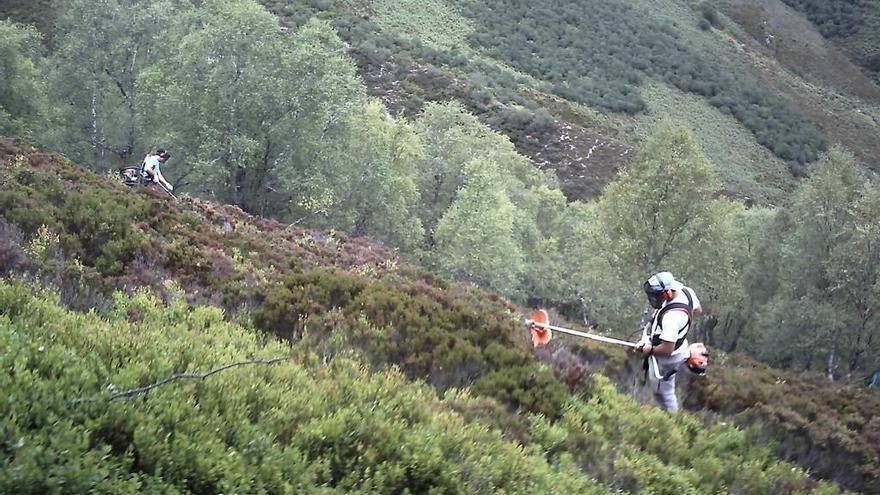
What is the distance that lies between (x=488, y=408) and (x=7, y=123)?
83.6 ft

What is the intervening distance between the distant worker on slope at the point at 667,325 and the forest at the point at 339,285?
0.60 m

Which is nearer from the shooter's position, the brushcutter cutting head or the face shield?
the face shield

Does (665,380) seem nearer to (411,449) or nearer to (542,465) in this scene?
(542,465)

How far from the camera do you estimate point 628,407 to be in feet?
24.6

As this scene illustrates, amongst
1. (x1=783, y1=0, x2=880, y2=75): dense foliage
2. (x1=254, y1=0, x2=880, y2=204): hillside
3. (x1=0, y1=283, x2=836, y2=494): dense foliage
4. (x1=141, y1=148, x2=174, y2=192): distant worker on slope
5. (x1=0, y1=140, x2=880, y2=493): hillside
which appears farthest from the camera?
(x1=783, y1=0, x2=880, y2=75): dense foliage

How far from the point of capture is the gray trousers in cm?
766

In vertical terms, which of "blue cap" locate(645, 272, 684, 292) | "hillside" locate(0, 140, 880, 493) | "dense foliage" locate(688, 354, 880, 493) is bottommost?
"dense foliage" locate(688, 354, 880, 493)

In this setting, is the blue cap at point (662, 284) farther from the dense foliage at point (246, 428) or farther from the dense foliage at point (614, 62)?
the dense foliage at point (614, 62)

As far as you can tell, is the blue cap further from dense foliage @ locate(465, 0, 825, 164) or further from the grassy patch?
dense foliage @ locate(465, 0, 825, 164)

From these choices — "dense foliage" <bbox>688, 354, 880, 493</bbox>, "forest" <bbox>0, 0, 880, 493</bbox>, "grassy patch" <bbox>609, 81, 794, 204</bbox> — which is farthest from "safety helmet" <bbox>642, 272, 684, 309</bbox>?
"grassy patch" <bbox>609, 81, 794, 204</bbox>

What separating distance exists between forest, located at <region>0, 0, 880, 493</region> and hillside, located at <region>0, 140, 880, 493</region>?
26 millimetres

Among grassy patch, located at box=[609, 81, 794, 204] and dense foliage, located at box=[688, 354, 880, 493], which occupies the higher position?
dense foliage, located at box=[688, 354, 880, 493]

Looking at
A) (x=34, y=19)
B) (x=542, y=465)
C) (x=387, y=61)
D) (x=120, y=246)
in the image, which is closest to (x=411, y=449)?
(x=542, y=465)

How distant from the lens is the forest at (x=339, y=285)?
4.17 meters
